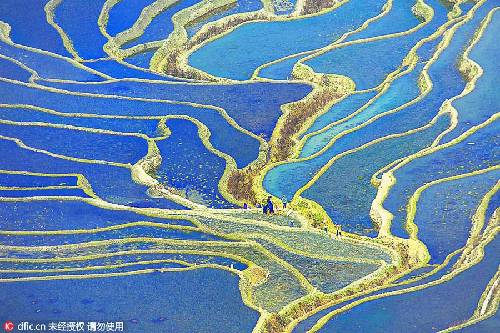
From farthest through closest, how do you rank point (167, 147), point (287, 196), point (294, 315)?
1. point (167, 147)
2. point (287, 196)
3. point (294, 315)

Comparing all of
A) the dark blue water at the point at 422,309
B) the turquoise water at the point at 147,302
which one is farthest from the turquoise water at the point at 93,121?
the dark blue water at the point at 422,309

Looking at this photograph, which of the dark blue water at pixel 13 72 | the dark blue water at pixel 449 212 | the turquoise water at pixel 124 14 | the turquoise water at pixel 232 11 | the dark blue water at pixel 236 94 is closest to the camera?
the dark blue water at pixel 449 212

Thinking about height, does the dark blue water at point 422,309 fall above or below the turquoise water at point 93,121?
below

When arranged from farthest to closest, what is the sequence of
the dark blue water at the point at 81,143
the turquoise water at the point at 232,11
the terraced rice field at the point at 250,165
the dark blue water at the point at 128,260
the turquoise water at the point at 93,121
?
the turquoise water at the point at 232,11 < the turquoise water at the point at 93,121 < the dark blue water at the point at 81,143 < the dark blue water at the point at 128,260 < the terraced rice field at the point at 250,165

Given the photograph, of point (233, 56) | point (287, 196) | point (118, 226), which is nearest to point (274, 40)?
point (233, 56)

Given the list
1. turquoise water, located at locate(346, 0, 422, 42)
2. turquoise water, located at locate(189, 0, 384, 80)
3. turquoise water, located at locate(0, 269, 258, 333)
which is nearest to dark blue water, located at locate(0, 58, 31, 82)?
turquoise water, located at locate(189, 0, 384, 80)

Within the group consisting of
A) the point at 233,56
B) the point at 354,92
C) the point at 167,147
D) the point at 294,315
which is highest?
the point at 233,56

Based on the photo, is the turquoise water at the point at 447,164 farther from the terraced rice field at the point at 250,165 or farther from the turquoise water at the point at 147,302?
the turquoise water at the point at 147,302

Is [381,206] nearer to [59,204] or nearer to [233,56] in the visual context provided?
[59,204]
